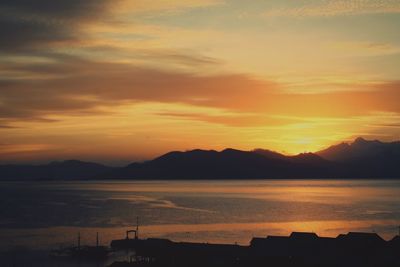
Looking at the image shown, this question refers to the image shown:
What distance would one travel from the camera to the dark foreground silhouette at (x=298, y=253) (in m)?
39.9

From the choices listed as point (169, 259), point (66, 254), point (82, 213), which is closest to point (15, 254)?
point (66, 254)

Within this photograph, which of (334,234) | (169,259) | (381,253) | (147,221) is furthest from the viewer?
(147,221)

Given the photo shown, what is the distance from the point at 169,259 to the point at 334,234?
35.0 metres

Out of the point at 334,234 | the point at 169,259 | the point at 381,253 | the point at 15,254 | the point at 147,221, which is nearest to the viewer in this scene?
the point at 381,253

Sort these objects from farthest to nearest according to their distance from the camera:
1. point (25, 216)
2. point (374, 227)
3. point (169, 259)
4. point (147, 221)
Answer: point (25, 216) < point (147, 221) < point (374, 227) < point (169, 259)

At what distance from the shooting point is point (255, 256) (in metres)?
42.8

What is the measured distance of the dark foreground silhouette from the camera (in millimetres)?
39906

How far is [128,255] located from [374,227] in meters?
42.2

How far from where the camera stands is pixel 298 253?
140ft

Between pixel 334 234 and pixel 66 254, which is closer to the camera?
pixel 66 254

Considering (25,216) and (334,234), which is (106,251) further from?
(25,216)

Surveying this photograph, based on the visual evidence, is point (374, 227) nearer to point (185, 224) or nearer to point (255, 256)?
point (185, 224)

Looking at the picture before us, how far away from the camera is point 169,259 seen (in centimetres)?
4397

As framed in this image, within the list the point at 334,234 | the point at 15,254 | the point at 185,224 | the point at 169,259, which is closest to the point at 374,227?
the point at 334,234
